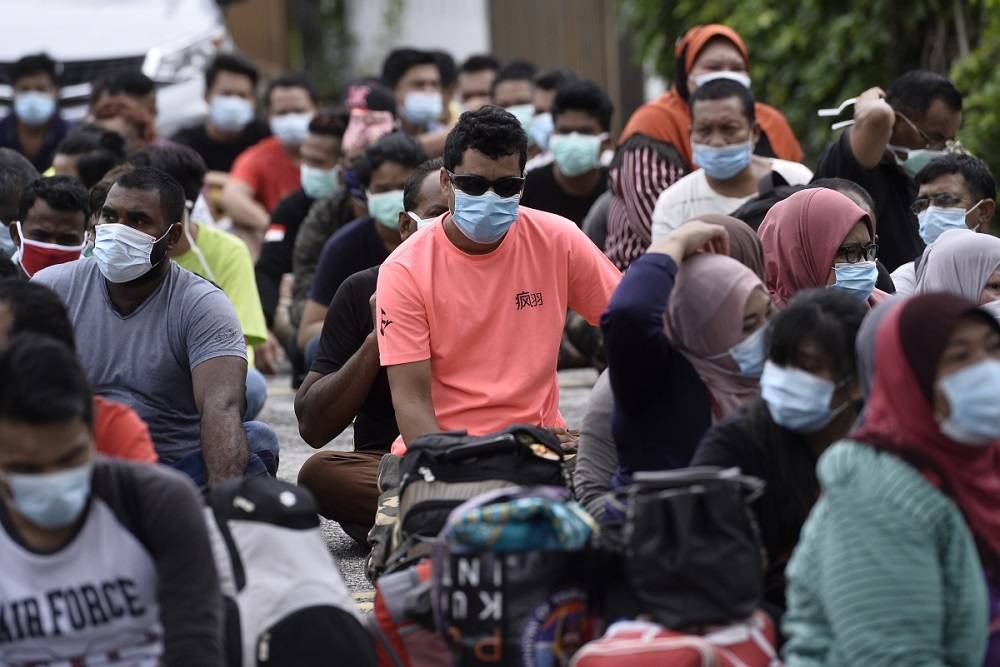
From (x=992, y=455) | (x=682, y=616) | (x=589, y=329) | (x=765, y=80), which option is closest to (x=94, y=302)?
(x=682, y=616)

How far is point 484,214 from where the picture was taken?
5.13m

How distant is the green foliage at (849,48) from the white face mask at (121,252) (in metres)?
4.63

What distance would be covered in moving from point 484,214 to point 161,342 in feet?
3.31

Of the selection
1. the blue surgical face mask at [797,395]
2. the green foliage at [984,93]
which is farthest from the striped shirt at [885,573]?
the green foliage at [984,93]

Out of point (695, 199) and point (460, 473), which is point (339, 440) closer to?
point (695, 199)

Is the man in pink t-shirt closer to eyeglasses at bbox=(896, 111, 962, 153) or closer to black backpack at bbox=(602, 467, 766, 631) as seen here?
black backpack at bbox=(602, 467, 766, 631)

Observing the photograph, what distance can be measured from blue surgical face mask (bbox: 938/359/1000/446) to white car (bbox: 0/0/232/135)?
341 inches

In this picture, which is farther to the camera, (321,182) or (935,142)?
(321,182)

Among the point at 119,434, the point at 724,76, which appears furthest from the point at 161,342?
the point at 724,76

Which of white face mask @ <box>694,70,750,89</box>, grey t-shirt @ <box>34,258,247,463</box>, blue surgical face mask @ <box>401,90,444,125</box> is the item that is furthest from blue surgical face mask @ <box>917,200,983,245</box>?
blue surgical face mask @ <box>401,90,444,125</box>

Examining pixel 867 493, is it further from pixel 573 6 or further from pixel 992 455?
pixel 573 6

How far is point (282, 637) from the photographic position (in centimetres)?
385

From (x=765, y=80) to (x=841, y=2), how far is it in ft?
2.86

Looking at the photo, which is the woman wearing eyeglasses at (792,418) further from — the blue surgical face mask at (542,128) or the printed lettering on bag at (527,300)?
the blue surgical face mask at (542,128)
